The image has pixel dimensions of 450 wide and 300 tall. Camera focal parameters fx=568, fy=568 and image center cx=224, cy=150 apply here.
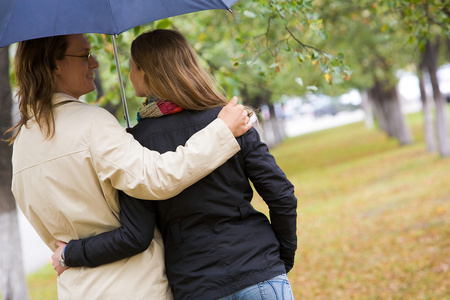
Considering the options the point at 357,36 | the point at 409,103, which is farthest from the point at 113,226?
the point at 409,103

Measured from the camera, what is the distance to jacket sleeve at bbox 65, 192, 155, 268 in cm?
225

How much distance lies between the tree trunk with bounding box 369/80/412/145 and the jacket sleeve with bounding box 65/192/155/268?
69.7 feet

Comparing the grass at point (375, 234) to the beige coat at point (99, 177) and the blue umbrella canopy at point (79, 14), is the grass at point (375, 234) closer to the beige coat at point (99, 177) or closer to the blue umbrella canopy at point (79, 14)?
the beige coat at point (99, 177)

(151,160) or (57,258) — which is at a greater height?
(151,160)

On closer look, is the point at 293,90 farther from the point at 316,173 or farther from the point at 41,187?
the point at 41,187

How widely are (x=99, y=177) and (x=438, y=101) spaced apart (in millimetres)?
15754

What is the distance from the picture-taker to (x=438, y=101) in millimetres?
16438

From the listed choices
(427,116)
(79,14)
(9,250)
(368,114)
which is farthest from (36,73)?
(368,114)

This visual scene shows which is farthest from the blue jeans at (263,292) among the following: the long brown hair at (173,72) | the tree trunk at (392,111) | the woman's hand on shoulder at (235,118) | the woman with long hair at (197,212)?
the tree trunk at (392,111)

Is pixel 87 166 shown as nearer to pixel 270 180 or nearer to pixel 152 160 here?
pixel 152 160

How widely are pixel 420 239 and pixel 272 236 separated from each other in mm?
7242

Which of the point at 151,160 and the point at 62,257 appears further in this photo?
the point at 62,257

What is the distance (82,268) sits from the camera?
2.33m

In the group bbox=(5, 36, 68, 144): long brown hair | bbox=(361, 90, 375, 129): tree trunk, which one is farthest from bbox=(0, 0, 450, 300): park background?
bbox=(361, 90, 375, 129): tree trunk
